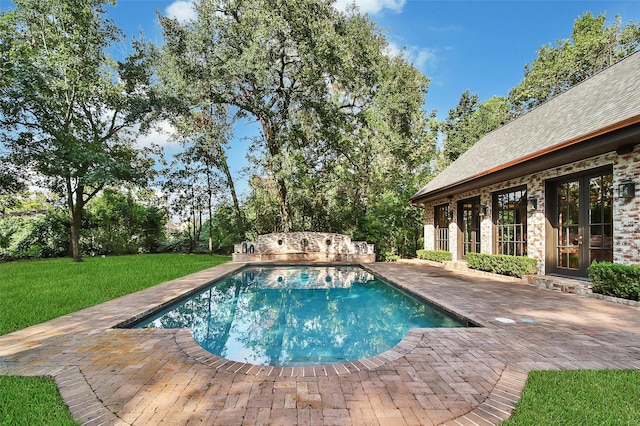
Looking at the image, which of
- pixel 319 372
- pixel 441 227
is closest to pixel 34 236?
pixel 319 372

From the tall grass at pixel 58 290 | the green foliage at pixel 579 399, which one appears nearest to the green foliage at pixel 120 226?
the tall grass at pixel 58 290

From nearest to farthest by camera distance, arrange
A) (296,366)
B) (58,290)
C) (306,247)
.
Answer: (296,366), (58,290), (306,247)

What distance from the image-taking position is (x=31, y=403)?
2352mm

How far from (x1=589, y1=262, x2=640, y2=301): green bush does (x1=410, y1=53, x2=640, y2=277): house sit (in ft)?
1.45

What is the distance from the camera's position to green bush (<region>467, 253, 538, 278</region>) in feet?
25.2

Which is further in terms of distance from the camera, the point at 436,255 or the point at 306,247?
the point at 306,247

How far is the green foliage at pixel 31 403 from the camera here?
2137 millimetres

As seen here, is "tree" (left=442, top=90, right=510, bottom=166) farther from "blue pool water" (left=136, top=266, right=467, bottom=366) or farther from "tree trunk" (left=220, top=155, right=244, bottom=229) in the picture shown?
"blue pool water" (left=136, top=266, right=467, bottom=366)

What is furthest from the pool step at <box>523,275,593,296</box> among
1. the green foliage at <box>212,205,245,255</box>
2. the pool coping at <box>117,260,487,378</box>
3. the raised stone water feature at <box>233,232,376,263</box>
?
the green foliage at <box>212,205,245,255</box>

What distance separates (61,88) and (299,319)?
1373cm

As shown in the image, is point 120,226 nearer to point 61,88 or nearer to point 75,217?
point 75,217

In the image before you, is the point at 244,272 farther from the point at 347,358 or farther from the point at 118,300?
the point at 347,358

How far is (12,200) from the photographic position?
15.2 meters

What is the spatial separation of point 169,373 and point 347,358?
6.98ft
